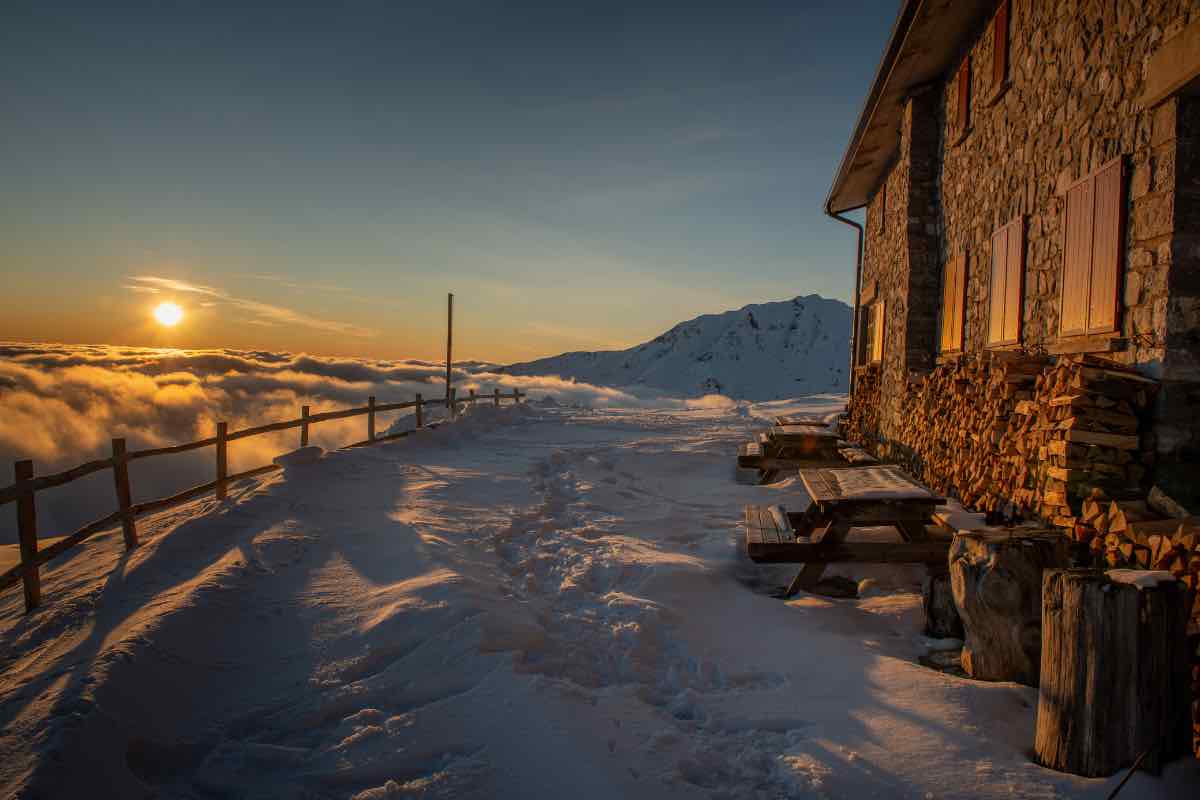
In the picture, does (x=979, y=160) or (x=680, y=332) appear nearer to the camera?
(x=979, y=160)

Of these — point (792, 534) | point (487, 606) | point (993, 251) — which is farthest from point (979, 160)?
point (487, 606)

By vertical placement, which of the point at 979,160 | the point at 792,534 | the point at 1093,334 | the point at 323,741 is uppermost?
the point at 979,160

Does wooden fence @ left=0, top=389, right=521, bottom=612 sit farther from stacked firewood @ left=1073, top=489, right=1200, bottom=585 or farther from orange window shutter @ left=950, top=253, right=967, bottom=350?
orange window shutter @ left=950, top=253, right=967, bottom=350

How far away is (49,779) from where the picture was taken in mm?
2586

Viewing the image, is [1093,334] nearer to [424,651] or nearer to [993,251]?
[993,251]

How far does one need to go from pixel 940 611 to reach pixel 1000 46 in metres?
5.97

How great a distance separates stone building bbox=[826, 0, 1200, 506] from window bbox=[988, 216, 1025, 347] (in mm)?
28

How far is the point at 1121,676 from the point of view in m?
2.43

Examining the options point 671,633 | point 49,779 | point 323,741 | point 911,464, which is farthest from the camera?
point 911,464

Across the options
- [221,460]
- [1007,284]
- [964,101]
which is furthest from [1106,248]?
[221,460]

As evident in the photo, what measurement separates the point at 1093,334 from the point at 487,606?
15.8 feet

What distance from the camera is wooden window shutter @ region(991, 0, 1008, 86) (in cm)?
625

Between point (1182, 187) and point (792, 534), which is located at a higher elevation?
point (1182, 187)

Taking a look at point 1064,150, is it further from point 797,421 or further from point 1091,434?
point 797,421
